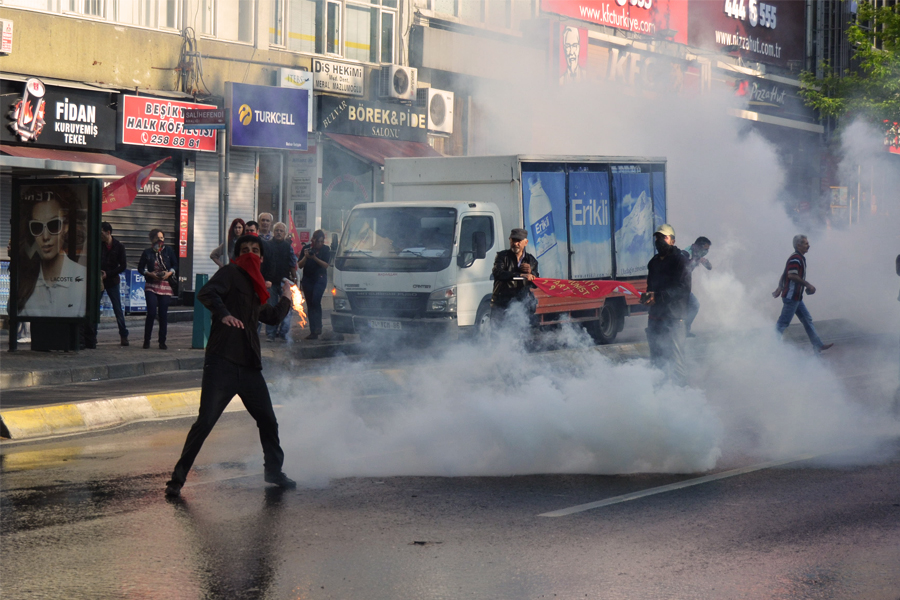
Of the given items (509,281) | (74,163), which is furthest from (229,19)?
(509,281)

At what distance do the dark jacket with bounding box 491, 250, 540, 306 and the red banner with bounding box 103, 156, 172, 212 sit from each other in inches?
263

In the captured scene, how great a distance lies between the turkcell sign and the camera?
827 inches

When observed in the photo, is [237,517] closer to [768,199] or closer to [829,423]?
[829,423]

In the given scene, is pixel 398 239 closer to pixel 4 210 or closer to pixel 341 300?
pixel 341 300

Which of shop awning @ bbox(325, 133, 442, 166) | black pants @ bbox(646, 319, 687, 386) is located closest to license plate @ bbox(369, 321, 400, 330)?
black pants @ bbox(646, 319, 687, 386)

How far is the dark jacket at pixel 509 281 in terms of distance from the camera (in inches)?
408

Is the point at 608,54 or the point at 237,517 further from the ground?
the point at 608,54

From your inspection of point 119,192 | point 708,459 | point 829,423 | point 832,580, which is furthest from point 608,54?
point 832,580

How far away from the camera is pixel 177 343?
1511 centimetres

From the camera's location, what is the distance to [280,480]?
657 centimetres

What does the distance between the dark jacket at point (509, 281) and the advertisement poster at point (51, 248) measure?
17.5 ft

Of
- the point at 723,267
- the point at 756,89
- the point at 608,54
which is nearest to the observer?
the point at 723,267

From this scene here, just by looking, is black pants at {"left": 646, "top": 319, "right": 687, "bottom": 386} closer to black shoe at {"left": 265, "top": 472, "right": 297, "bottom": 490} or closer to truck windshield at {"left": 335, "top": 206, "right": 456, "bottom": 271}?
black shoe at {"left": 265, "top": 472, "right": 297, "bottom": 490}

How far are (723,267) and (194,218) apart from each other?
39.3ft
